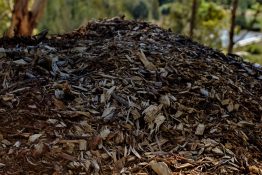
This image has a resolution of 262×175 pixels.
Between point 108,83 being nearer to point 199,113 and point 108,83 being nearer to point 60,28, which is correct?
point 199,113

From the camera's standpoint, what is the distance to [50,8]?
12812mm

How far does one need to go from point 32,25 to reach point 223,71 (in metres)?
4.71

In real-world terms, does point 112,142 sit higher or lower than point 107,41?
lower

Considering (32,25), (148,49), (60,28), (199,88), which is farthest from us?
(60,28)

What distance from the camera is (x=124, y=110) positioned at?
8.41 feet

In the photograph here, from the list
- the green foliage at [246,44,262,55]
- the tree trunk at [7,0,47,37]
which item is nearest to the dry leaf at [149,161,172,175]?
the tree trunk at [7,0,47,37]

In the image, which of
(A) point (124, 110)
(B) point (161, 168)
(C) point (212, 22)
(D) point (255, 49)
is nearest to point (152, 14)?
(C) point (212, 22)

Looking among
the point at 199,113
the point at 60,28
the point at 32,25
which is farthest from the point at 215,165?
the point at 60,28

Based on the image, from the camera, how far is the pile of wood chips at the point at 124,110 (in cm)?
229

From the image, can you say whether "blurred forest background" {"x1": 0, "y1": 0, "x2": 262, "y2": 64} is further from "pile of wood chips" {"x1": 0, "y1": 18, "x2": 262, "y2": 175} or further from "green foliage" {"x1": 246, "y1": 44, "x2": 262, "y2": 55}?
"pile of wood chips" {"x1": 0, "y1": 18, "x2": 262, "y2": 175}

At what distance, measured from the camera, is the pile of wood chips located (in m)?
2.29

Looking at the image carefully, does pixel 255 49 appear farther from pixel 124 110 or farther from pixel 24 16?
pixel 124 110

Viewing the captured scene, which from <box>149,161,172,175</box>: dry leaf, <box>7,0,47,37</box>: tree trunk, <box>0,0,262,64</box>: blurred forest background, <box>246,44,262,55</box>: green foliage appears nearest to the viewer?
<box>149,161,172,175</box>: dry leaf

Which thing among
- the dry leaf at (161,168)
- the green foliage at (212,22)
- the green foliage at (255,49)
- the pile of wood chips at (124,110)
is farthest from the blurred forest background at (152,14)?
the dry leaf at (161,168)
